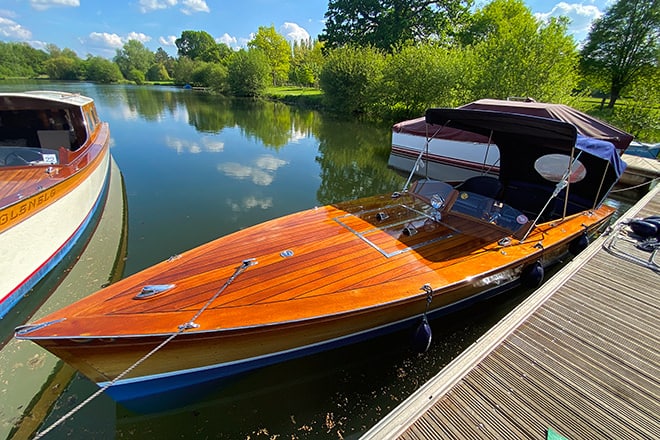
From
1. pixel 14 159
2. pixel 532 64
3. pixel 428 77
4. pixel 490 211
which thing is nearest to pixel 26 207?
pixel 14 159

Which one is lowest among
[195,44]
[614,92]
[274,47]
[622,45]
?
[614,92]

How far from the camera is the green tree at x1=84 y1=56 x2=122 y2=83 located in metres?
61.2

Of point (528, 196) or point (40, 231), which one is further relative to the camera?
point (528, 196)

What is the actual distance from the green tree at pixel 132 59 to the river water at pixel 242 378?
75.1 m

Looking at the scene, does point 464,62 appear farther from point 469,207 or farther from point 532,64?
point 469,207

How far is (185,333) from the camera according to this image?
2.49 metres

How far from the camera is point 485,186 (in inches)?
206

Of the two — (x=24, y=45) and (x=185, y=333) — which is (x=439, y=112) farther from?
(x=24, y=45)

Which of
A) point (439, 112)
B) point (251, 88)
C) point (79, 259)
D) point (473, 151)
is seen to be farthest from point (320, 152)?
point (251, 88)

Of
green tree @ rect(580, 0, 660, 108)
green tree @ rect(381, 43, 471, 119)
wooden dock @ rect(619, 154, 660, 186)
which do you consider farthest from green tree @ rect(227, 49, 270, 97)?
wooden dock @ rect(619, 154, 660, 186)

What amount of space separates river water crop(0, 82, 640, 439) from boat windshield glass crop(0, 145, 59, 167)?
1561mm

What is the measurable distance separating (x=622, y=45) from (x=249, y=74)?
37.8m

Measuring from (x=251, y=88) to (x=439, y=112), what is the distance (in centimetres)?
4113

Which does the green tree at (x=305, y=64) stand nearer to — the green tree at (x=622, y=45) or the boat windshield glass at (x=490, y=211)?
the green tree at (x=622, y=45)
